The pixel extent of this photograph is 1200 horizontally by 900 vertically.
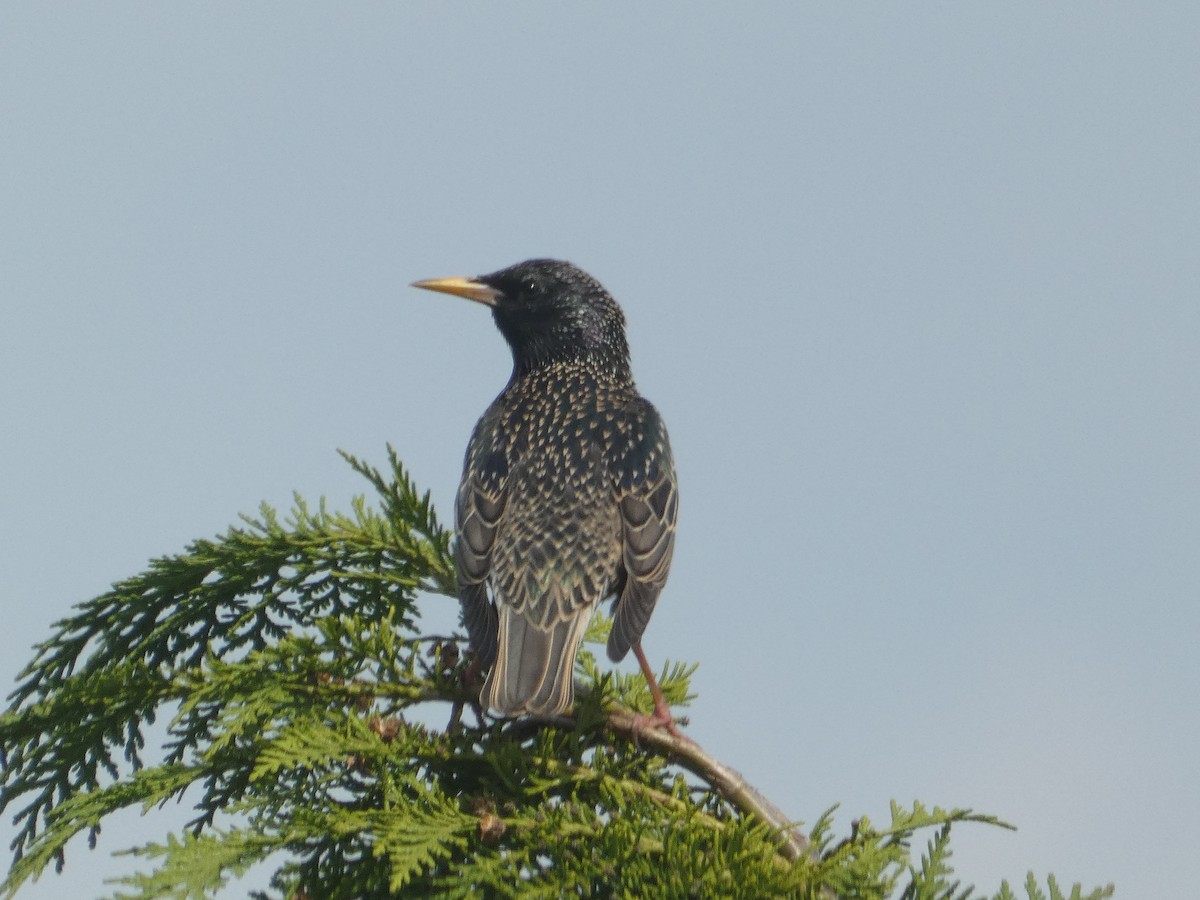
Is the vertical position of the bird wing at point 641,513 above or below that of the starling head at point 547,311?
below

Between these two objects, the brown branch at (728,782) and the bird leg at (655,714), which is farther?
the bird leg at (655,714)

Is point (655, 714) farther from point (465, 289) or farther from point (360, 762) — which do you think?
point (465, 289)

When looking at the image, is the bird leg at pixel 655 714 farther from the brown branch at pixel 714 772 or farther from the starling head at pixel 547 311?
the starling head at pixel 547 311

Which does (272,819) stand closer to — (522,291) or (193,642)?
(193,642)

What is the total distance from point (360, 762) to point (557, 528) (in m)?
1.41

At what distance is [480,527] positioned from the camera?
4.94 meters

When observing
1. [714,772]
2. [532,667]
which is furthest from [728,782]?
[532,667]

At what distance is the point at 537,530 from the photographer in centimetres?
494

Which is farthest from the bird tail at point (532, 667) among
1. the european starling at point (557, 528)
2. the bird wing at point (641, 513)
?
the bird wing at point (641, 513)

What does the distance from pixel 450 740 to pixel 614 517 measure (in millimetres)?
1359

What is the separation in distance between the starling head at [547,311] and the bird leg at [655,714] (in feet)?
6.72

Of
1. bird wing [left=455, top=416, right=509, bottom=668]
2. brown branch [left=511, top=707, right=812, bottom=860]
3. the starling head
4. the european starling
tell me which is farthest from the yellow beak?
brown branch [left=511, top=707, right=812, bottom=860]

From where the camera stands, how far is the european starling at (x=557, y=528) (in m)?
4.32

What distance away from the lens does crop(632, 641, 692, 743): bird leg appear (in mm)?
3898
